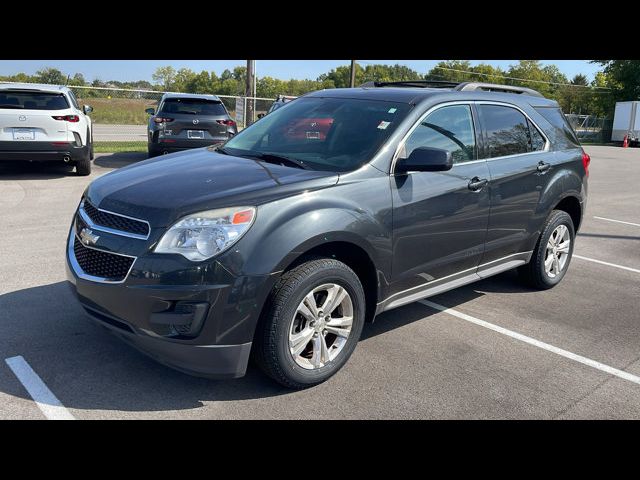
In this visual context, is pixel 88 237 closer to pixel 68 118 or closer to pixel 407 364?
pixel 407 364

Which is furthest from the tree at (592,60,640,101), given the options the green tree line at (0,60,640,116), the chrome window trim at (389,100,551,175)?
the chrome window trim at (389,100,551,175)

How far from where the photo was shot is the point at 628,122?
42.3m

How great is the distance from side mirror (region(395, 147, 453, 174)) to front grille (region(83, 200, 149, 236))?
1.74m

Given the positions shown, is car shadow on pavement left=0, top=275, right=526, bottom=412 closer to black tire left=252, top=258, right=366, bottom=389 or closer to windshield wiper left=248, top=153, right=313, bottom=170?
black tire left=252, top=258, right=366, bottom=389

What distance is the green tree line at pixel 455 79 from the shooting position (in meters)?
50.8

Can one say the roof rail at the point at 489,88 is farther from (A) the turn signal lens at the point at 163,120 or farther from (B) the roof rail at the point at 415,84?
(A) the turn signal lens at the point at 163,120

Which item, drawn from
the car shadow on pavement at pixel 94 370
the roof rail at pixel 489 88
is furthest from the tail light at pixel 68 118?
the roof rail at pixel 489 88

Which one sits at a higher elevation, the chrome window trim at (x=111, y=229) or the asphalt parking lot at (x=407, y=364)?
the chrome window trim at (x=111, y=229)

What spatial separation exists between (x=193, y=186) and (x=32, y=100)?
8.71 m

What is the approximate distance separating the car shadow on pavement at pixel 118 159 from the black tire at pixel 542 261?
1028 centimetres
